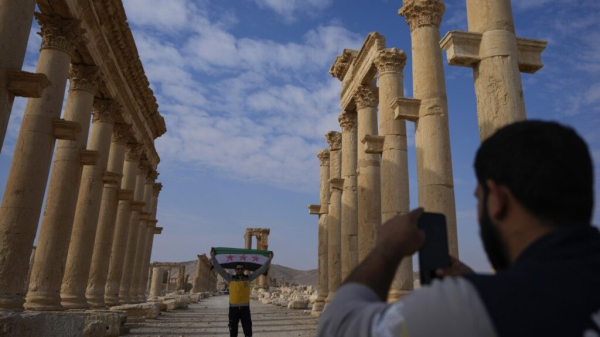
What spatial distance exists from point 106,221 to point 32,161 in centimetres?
928

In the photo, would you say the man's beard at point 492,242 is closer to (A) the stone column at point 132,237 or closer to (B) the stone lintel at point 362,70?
(B) the stone lintel at point 362,70

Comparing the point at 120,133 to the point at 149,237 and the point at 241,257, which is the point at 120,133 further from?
the point at 149,237

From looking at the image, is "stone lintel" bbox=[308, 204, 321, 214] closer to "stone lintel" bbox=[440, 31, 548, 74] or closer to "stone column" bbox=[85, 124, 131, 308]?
"stone column" bbox=[85, 124, 131, 308]

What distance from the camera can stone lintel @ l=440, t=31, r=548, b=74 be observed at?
8227 mm

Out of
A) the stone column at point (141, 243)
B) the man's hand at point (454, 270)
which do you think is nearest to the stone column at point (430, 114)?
the man's hand at point (454, 270)

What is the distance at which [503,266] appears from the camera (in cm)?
153

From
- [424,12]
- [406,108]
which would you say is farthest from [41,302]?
[424,12]

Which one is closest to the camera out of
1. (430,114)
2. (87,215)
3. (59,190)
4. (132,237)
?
(430,114)

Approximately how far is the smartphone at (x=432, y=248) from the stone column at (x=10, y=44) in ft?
31.4

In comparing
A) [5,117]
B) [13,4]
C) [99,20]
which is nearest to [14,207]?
[5,117]

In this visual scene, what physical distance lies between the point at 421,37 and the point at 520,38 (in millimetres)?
3831

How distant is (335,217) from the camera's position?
23469mm

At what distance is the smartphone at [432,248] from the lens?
5.51ft

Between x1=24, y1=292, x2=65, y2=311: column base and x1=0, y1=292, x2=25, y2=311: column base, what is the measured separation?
2.33 m
